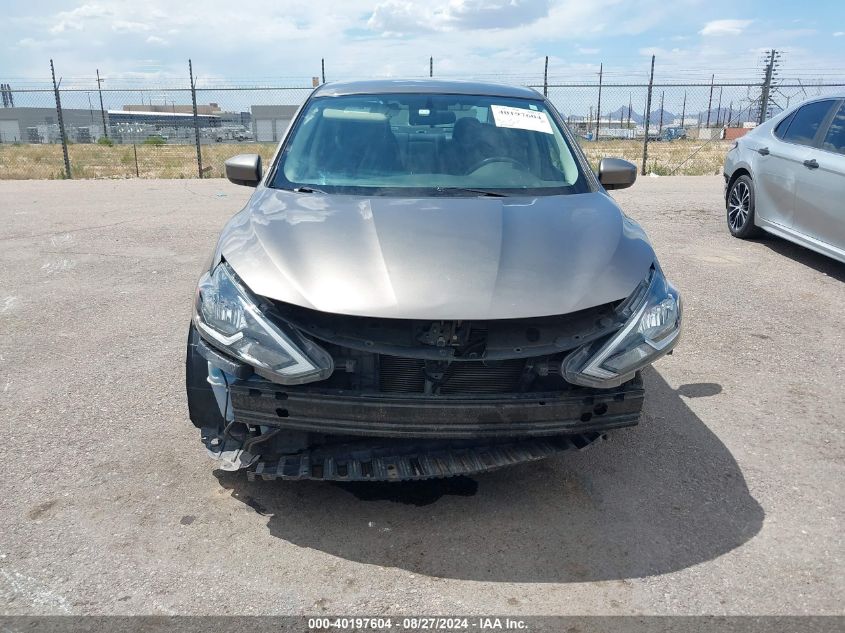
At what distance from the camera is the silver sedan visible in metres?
6.16

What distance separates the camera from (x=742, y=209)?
25.7 ft

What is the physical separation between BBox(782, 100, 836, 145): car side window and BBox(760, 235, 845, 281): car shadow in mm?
1195

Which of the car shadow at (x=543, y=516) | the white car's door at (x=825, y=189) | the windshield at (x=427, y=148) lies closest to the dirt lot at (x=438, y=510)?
the car shadow at (x=543, y=516)

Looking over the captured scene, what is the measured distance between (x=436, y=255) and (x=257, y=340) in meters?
0.75

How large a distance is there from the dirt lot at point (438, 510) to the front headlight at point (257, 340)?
0.71 meters

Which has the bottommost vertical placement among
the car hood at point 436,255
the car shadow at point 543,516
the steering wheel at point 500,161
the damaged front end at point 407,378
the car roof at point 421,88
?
the car shadow at point 543,516

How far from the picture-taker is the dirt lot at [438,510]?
239 cm

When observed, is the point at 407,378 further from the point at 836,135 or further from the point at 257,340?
the point at 836,135

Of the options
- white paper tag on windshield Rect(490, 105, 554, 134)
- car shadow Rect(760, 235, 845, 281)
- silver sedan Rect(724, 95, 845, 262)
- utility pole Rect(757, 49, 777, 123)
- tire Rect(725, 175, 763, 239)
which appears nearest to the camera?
white paper tag on windshield Rect(490, 105, 554, 134)

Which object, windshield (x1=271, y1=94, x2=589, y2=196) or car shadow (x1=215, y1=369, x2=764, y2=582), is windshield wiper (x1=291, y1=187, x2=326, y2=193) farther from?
car shadow (x1=215, y1=369, x2=764, y2=582)

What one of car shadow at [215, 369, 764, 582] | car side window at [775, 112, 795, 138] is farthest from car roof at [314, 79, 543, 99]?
car side window at [775, 112, 795, 138]

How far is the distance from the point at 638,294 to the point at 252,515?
1797mm

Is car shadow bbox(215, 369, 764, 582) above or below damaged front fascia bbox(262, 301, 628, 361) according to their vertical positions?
below

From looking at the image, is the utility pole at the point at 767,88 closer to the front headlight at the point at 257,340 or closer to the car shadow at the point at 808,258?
the car shadow at the point at 808,258
